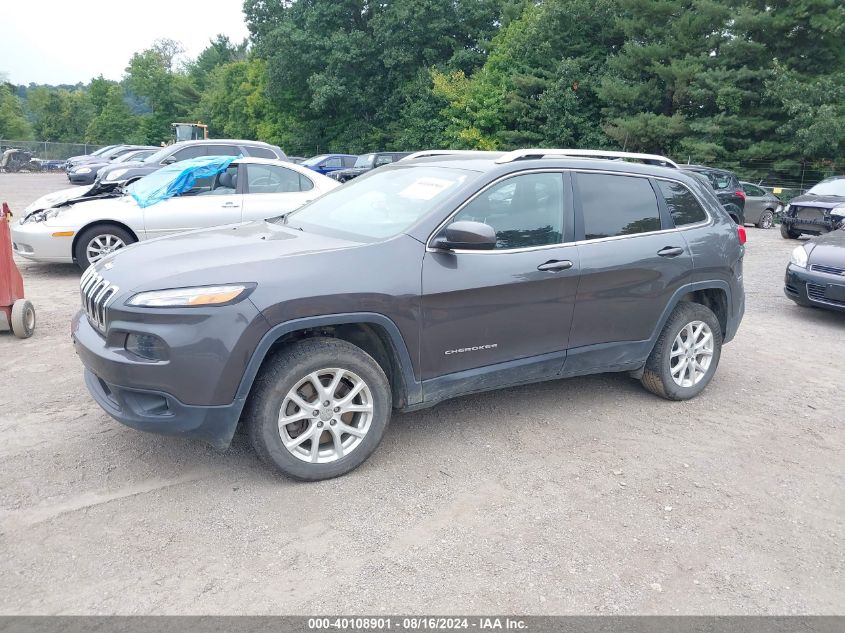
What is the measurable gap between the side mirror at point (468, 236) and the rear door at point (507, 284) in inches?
4.3

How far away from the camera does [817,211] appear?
1459 centimetres

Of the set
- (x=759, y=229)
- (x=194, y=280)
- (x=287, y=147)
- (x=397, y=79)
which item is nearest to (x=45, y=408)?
(x=194, y=280)

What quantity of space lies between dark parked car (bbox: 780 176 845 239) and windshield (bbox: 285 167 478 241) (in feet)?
40.6

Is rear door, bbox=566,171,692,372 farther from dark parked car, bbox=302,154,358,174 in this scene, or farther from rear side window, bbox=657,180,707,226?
dark parked car, bbox=302,154,358,174

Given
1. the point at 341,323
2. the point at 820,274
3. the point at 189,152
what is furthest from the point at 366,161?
the point at 341,323

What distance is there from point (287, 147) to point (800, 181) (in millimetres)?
38028

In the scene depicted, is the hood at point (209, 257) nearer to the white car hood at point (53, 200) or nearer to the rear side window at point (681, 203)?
the rear side window at point (681, 203)

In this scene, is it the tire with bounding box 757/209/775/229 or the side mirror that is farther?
the tire with bounding box 757/209/775/229

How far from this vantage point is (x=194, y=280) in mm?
3459

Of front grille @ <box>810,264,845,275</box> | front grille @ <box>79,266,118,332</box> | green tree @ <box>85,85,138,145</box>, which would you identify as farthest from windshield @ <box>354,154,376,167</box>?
green tree @ <box>85,85,138,145</box>

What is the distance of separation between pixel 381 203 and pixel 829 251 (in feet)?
20.1

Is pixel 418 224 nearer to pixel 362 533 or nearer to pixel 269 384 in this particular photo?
pixel 269 384

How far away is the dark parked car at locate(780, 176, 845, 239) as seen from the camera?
14.0 meters

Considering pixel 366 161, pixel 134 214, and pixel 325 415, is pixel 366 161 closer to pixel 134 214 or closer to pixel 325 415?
pixel 134 214
